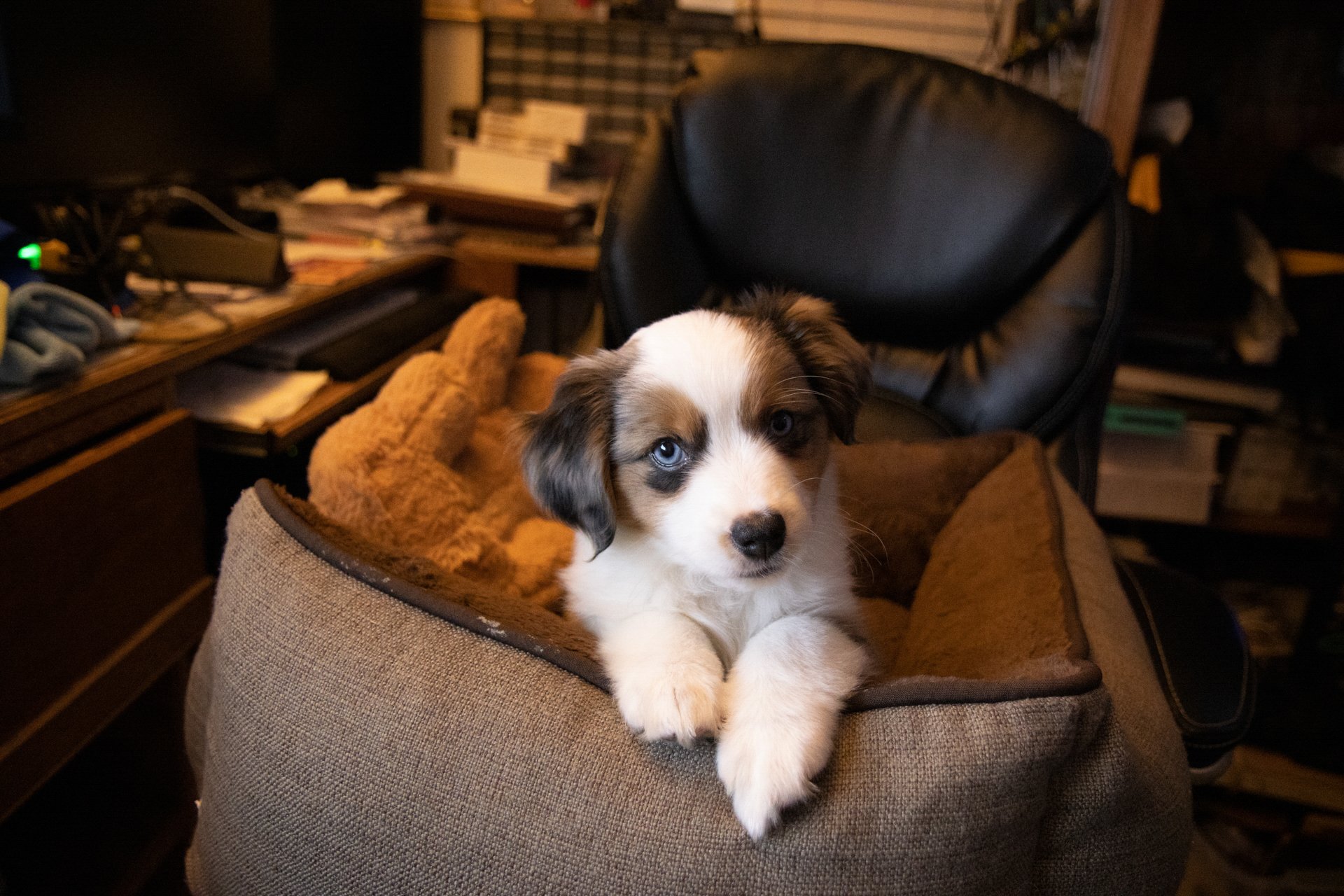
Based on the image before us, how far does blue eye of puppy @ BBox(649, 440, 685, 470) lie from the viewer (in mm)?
1195

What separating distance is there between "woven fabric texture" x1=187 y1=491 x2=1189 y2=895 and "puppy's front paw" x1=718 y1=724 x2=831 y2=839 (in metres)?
0.02

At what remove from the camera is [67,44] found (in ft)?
5.97

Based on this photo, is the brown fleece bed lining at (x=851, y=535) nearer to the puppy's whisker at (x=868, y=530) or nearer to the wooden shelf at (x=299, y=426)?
the puppy's whisker at (x=868, y=530)

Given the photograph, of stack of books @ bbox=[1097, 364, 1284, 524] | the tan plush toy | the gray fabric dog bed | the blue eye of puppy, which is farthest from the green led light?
stack of books @ bbox=[1097, 364, 1284, 524]

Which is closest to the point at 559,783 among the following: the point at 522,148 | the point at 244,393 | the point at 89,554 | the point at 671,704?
the point at 671,704

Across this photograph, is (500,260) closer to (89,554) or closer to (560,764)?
(89,554)

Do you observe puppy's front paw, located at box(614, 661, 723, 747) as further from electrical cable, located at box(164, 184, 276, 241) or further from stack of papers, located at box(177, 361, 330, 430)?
electrical cable, located at box(164, 184, 276, 241)

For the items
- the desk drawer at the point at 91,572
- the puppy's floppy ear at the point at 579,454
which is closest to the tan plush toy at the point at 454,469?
the puppy's floppy ear at the point at 579,454

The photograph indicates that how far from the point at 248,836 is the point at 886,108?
1797 millimetres

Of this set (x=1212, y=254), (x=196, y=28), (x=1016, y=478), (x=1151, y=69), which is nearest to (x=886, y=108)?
(x=1016, y=478)

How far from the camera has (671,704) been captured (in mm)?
940

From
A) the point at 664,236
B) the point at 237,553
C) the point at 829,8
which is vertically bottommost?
the point at 237,553

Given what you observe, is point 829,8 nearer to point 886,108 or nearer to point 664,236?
point 886,108

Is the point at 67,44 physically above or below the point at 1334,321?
above
